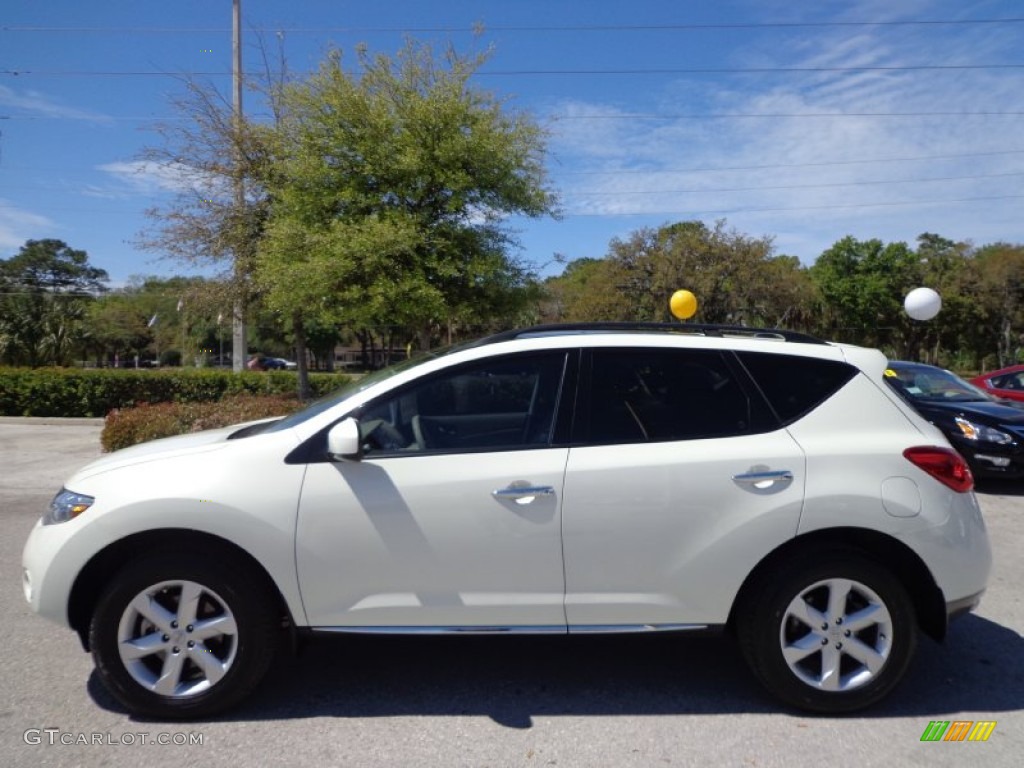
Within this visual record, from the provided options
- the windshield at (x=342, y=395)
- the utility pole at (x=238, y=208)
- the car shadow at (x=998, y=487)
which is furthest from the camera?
the utility pole at (x=238, y=208)

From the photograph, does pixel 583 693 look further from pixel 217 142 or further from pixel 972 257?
pixel 972 257

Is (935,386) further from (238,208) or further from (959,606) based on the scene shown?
(238,208)

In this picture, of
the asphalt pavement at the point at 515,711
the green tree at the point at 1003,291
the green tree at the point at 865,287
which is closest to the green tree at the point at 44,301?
the asphalt pavement at the point at 515,711

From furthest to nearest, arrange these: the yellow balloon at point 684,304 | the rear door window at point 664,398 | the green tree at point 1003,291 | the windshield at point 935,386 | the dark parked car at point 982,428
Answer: the green tree at point 1003,291 < the yellow balloon at point 684,304 < the windshield at point 935,386 < the dark parked car at point 982,428 < the rear door window at point 664,398

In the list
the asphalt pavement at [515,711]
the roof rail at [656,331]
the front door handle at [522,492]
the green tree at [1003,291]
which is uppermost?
the green tree at [1003,291]

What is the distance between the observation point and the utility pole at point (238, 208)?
1568 cm

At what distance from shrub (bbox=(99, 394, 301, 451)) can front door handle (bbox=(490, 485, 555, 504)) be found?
768 cm

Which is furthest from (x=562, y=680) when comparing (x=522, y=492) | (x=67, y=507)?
(x=67, y=507)

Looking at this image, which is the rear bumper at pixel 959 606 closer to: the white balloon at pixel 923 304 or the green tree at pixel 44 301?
the white balloon at pixel 923 304

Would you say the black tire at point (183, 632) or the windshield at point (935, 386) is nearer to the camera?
the black tire at point (183, 632)

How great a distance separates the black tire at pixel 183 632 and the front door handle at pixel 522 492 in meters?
1.15

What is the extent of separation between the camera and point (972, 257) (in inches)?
1885

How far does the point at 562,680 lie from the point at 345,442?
171 centimetres

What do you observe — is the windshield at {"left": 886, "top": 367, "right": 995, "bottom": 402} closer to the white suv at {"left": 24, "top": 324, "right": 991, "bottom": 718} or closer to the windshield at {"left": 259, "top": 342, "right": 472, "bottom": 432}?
the white suv at {"left": 24, "top": 324, "right": 991, "bottom": 718}
